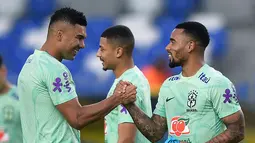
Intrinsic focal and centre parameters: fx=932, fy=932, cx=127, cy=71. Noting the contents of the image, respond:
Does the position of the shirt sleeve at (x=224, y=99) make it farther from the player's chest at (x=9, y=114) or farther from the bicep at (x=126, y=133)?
the player's chest at (x=9, y=114)

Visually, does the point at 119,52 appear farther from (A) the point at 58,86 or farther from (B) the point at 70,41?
(A) the point at 58,86

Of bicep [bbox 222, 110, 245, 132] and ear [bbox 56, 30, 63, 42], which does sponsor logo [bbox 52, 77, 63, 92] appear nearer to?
ear [bbox 56, 30, 63, 42]

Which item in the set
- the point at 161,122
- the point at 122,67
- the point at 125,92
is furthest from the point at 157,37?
the point at 125,92

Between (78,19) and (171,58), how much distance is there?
1.02 meters

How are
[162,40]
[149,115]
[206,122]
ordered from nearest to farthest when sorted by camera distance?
1. [206,122]
2. [149,115]
3. [162,40]

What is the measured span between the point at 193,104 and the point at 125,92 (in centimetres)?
69

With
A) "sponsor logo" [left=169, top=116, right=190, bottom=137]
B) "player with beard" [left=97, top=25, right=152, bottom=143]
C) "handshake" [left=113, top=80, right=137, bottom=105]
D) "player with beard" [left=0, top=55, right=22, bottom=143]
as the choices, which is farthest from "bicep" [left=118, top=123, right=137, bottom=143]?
"player with beard" [left=0, top=55, right=22, bottom=143]

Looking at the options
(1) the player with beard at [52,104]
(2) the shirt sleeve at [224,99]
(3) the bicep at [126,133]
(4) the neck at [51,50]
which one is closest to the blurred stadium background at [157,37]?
(3) the bicep at [126,133]

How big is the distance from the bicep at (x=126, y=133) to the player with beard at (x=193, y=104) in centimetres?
43

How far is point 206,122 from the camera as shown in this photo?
29.6 ft

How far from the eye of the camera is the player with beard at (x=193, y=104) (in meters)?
8.92

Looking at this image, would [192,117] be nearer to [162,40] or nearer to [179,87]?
[179,87]

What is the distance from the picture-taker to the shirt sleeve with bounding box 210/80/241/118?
29.2 ft

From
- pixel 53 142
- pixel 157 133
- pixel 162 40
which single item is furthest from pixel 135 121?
pixel 162 40
